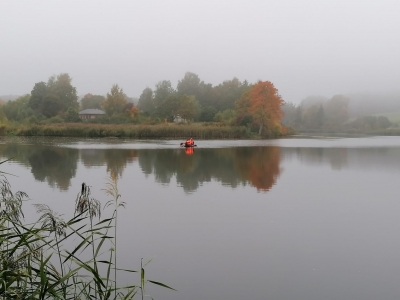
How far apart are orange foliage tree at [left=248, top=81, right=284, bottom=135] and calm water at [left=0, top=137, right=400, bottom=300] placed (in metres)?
29.8

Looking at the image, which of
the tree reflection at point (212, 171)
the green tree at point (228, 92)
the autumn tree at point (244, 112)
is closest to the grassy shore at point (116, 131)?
the autumn tree at point (244, 112)

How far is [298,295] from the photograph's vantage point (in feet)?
13.5

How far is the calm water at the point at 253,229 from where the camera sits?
4.35 metres

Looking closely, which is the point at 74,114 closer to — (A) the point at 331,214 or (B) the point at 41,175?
(B) the point at 41,175

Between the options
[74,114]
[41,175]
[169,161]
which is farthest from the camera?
[74,114]

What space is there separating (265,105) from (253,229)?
3729 centimetres

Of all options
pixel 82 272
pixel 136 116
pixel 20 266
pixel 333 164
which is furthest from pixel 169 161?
pixel 136 116

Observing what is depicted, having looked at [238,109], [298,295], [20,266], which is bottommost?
[298,295]

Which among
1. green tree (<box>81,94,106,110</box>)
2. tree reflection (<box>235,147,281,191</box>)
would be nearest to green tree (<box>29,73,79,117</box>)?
green tree (<box>81,94,106,110</box>)

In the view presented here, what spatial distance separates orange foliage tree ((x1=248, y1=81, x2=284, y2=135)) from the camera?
42188 mm

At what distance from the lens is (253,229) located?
621 centimetres

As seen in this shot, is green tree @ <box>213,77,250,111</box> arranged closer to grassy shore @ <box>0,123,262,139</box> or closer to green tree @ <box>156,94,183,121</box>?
green tree @ <box>156,94,183,121</box>

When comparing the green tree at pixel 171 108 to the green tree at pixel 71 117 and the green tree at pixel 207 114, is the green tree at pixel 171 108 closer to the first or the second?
the green tree at pixel 207 114

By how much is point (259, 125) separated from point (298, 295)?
4059cm
